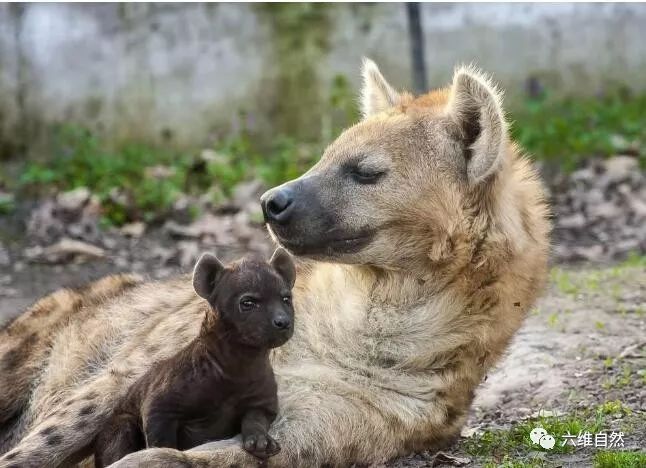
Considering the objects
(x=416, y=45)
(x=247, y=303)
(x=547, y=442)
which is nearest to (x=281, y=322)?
(x=247, y=303)

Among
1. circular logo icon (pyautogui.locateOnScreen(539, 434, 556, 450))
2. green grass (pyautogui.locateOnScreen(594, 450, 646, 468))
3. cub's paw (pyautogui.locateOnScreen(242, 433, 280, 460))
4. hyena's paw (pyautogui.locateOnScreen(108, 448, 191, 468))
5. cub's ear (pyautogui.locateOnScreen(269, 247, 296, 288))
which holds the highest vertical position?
cub's ear (pyautogui.locateOnScreen(269, 247, 296, 288))

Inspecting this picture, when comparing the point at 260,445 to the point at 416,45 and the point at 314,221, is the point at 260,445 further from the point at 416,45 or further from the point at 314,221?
the point at 416,45

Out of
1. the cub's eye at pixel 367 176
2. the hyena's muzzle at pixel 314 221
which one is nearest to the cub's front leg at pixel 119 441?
the hyena's muzzle at pixel 314 221

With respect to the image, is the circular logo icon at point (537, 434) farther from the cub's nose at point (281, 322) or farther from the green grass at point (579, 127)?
the green grass at point (579, 127)

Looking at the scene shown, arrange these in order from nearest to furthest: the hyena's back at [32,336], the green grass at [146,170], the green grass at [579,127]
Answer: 1. the hyena's back at [32,336]
2. the green grass at [146,170]
3. the green grass at [579,127]

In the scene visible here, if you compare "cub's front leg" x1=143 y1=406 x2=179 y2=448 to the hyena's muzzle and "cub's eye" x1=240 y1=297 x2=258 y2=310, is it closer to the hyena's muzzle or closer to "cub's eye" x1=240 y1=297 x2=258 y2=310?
"cub's eye" x1=240 y1=297 x2=258 y2=310

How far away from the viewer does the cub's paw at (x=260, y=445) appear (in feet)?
10.7

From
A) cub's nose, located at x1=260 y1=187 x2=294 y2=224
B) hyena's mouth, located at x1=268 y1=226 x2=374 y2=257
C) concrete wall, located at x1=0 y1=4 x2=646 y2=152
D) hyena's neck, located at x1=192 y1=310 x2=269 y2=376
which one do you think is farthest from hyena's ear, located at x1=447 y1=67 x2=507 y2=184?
concrete wall, located at x1=0 y1=4 x2=646 y2=152

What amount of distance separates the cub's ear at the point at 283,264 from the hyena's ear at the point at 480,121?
0.66 meters

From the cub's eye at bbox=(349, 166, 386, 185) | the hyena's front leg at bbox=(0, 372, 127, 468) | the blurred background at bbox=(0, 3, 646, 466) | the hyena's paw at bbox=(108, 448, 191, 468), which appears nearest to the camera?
the hyena's paw at bbox=(108, 448, 191, 468)

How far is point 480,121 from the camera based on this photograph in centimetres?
361

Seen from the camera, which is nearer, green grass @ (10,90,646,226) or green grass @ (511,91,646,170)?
green grass @ (10,90,646,226)

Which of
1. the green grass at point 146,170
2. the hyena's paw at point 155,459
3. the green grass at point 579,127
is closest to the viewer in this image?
the hyena's paw at point 155,459

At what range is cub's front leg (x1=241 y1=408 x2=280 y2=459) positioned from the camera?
129 inches
